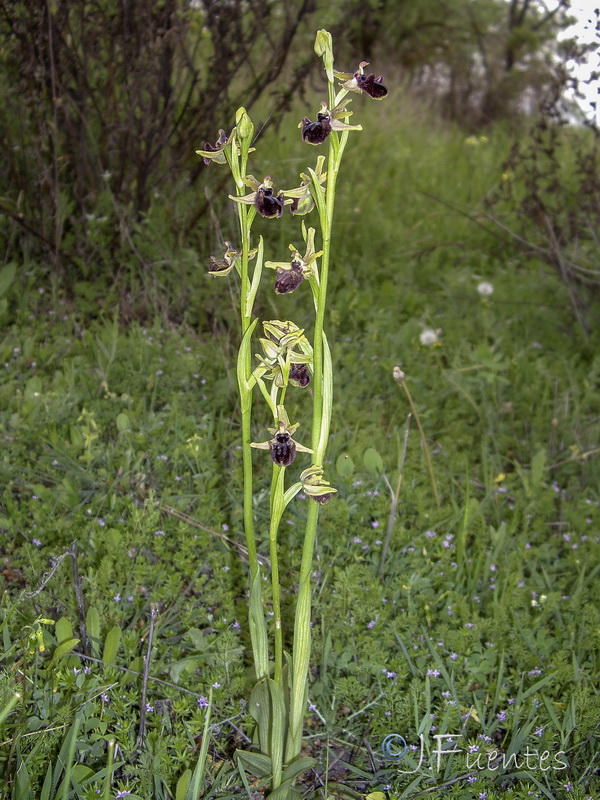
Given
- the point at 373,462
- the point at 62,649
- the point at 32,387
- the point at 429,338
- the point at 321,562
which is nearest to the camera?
the point at 62,649

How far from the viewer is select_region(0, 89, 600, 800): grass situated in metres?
1.76

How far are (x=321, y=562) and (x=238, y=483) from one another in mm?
445

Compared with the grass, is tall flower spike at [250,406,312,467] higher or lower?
higher

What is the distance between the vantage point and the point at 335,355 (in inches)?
133

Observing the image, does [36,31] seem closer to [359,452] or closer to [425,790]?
[359,452]

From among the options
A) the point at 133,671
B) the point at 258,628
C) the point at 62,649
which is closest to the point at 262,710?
the point at 258,628

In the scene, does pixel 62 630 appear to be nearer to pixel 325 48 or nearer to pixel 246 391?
pixel 246 391

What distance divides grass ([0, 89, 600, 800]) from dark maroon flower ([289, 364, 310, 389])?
67cm

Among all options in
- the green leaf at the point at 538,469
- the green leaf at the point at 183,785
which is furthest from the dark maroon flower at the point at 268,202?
the green leaf at the point at 538,469

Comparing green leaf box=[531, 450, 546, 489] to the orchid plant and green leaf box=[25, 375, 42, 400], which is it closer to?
the orchid plant

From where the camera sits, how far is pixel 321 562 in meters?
2.28

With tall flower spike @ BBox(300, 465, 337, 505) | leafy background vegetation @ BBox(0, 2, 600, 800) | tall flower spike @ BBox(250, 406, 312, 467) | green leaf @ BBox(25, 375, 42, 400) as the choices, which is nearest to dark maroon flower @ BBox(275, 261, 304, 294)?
tall flower spike @ BBox(250, 406, 312, 467)

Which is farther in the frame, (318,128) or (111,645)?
(111,645)

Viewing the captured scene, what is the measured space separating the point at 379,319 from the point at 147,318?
1171 mm
